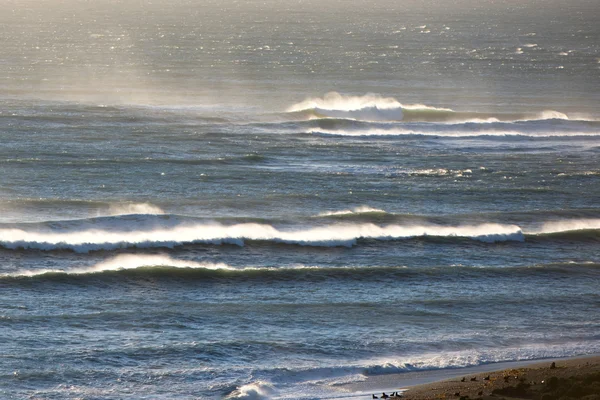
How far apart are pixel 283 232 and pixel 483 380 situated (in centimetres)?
1347

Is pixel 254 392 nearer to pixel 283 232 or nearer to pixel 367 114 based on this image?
pixel 283 232

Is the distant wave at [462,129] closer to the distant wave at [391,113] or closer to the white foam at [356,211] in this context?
the distant wave at [391,113]

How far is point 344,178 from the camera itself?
40.1m

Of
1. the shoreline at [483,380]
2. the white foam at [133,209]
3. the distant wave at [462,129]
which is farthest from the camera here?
the distant wave at [462,129]

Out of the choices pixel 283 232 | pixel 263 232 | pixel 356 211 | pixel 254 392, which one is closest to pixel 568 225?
pixel 356 211

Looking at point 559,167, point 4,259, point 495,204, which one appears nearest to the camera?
point 4,259

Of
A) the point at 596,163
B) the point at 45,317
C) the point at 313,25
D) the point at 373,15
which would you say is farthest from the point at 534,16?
the point at 45,317

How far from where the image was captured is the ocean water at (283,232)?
21594mm

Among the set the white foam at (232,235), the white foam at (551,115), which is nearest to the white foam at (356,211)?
the white foam at (232,235)

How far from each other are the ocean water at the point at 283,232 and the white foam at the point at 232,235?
0.10m

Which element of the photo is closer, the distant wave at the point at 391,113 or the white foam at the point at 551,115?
the distant wave at the point at 391,113

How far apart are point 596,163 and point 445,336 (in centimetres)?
2500

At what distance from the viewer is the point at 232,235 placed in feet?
104

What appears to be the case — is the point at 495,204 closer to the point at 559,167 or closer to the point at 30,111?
the point at 559,167
